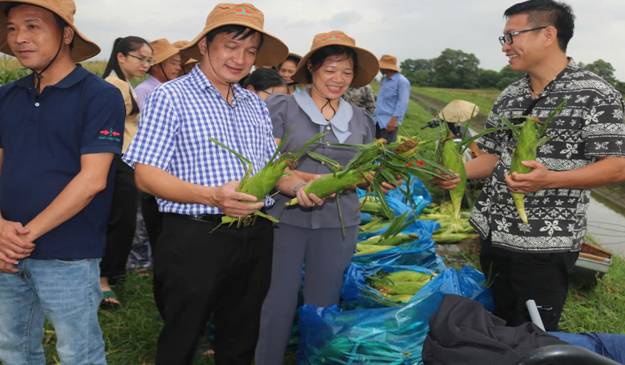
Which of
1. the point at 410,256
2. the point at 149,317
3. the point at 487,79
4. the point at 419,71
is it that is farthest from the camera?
the point at 419,71

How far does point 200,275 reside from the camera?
1.99 metres

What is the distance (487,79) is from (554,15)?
82.3m

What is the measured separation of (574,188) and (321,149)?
3.90 feet

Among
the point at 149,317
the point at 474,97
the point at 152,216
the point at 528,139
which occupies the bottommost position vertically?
the point at 149,317

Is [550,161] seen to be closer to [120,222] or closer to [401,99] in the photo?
[120,222]

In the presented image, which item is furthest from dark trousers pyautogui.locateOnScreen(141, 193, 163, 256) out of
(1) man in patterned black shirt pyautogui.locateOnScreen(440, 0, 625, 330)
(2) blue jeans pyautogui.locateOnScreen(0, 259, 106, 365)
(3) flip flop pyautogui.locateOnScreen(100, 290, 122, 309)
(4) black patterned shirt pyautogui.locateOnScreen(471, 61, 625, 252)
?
(4) black patterned shirt pyautogui.locateOnScreen(471, 61, 625, 252)

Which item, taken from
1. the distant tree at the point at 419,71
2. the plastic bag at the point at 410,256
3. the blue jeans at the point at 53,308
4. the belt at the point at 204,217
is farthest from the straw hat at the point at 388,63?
the distant tree at the point at 419,71

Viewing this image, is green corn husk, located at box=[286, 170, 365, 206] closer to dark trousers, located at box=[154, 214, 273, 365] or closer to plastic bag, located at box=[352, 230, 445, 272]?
dark trousers, located at box=[154, 214, 273, 365]

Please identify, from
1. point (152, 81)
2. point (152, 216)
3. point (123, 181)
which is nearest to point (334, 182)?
point (152, 216)

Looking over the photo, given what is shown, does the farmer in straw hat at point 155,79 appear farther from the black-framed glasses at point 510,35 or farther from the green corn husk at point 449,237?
the green corn husk at point 449,237

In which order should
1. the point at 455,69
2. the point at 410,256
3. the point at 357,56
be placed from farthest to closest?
the point at 455,69 < the point at 410,256 < the point at 357,56

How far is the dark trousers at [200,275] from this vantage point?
77.8 inches

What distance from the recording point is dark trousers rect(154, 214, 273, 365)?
1976 millimetres

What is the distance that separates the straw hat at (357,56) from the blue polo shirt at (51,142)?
3.57ft
